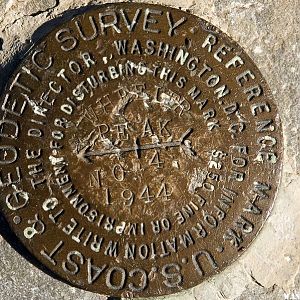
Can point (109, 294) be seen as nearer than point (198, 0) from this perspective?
Yes

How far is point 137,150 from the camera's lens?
10.4 ft

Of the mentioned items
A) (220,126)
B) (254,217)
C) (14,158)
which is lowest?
(14,158)

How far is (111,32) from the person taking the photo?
318cm

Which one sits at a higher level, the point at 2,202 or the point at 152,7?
the point at 152,7

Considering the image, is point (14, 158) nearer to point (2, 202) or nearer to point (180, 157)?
point (2, 202)

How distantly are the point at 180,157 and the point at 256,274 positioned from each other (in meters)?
0.65

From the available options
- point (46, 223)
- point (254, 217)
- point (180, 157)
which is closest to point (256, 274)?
point (254, 217)

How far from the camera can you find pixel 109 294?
10.1ft

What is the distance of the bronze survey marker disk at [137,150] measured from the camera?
306 cm

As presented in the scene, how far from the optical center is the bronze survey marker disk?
3062 millimetres

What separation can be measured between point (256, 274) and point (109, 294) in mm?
688

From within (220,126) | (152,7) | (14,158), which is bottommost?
(14,158)

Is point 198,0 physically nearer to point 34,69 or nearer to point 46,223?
point 34,69

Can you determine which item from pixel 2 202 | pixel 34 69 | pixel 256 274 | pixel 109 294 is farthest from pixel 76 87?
pixel 256 274
